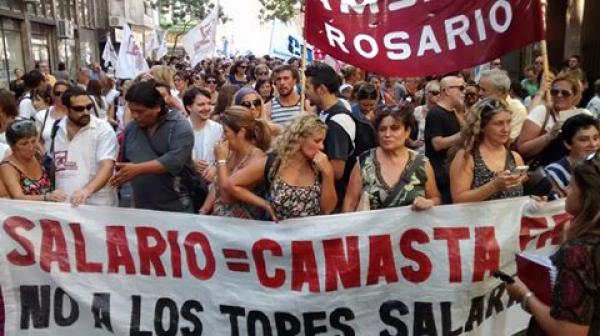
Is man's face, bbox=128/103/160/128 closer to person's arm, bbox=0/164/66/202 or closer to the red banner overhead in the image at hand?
person's arm, bbox=0/164/66/202

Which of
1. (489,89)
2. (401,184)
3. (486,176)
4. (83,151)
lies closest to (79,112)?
(83,151)

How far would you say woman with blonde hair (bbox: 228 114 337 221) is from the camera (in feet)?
11.7

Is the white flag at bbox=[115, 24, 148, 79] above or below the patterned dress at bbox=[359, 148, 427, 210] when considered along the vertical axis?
above

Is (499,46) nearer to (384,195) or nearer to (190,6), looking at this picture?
(384,195)

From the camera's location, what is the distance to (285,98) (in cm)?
622

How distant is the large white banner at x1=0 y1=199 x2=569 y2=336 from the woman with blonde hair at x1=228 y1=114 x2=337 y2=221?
0.46ft

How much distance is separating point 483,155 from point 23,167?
2.83m

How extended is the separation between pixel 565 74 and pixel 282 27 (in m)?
8.70

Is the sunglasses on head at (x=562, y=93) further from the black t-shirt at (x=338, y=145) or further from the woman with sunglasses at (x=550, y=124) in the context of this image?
the black t-shirt at (x=338, y=145)

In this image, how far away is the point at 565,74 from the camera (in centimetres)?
482

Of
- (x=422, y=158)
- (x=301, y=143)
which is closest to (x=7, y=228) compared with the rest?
(x=301, y=143)

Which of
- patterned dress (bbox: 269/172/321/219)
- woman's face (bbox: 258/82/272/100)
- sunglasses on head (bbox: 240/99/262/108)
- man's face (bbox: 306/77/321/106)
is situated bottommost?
patterned dress (bbox: 269/172/321/219)

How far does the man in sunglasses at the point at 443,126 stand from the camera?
4.57m

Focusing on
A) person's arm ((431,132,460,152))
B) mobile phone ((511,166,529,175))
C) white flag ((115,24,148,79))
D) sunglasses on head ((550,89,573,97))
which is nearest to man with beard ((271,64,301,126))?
person's arm ((431,132,460,152))
